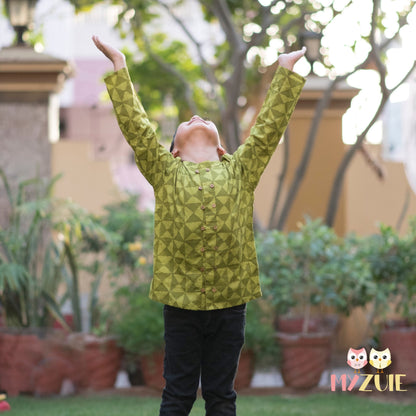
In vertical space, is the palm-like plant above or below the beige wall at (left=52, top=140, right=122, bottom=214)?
below

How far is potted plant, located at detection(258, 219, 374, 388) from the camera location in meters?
4.52

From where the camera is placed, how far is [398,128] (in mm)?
13227

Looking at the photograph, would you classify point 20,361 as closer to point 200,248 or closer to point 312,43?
point 200,248

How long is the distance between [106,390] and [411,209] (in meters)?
3.14

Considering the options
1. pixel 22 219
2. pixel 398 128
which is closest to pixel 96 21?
pixel 398 128

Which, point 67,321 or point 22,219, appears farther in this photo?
point 22,219

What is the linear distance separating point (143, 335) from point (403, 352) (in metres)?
1.67

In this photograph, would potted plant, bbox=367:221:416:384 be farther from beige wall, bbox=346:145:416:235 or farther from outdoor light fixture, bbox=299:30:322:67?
outdoor light fixture, bbox=299:30:322:67

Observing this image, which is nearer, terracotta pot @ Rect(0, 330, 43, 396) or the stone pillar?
terracotta pot @ Rect(0, 330, 43, 396)

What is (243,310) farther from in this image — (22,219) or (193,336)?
(22,219)

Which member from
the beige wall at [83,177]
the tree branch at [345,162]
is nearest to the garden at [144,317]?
the tree branch at [345,162]

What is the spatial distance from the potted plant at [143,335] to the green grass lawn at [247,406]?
0.19 meters

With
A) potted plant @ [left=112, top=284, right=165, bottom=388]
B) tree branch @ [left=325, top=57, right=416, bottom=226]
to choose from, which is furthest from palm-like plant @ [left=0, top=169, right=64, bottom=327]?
tree branch @ [left=325, top=57, right=416, bottom=226]

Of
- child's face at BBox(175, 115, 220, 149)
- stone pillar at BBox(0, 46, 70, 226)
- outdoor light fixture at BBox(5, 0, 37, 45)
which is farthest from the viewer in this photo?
outdoor light fixture at BBox(5, 0, 37, 45)
